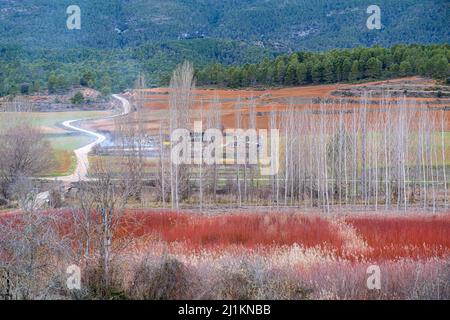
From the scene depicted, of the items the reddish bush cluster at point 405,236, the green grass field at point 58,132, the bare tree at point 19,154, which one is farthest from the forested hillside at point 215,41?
the reddish bush cluster at point 405,236

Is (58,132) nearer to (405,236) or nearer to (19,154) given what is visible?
(19,154)

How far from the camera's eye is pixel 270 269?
10.9 metres

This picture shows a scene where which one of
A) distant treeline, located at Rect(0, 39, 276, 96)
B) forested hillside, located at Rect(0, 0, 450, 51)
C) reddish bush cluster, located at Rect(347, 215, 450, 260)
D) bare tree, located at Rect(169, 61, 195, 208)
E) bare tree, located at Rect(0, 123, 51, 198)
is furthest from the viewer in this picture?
forested hillside, located at Rect(0, 0, 450, 51)

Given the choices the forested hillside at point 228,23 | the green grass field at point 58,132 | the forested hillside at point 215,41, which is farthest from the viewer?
the forested hillside at point 228,23

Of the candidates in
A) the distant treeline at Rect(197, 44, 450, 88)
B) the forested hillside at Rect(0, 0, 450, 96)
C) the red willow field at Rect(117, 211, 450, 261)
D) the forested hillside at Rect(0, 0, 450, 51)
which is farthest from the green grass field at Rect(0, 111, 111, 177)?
the forested hillside at Rect(0, 0, 450, 51)

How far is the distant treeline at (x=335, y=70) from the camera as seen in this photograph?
2125 inches

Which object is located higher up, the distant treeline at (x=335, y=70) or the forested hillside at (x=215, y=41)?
the forested hillside at (x=215, y=41)

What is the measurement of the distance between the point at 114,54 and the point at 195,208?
51.4m

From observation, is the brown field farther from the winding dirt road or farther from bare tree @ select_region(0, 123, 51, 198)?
bare tree @ select_region(0, 123, 51, 198)

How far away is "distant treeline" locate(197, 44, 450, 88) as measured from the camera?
177 feet

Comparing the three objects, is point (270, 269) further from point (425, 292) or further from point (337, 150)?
point (337, 150)

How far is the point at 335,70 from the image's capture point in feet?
184

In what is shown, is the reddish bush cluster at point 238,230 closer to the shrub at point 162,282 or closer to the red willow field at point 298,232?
the red willow field at point 298,232
